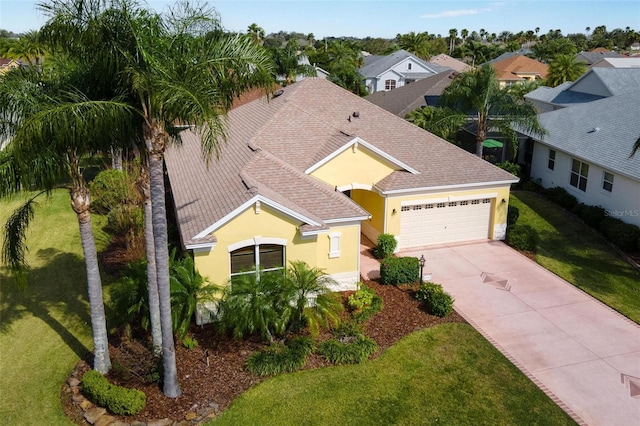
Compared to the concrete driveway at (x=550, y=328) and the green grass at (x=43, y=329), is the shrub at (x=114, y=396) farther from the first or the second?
the concrete driveway at (x=550, y=328)

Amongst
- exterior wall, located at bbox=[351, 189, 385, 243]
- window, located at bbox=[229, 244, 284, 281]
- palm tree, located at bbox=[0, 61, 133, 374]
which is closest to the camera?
palm tree, located at bbox=[0, 61, 133, 374]

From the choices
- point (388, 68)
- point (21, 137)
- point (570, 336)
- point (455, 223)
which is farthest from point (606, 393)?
point (388, 68)

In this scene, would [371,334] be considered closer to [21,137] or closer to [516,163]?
[21,137]

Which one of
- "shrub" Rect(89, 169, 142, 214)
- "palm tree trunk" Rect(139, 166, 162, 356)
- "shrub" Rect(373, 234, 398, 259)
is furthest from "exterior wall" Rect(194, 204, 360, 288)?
"shrub" Rect(89, 169, 142, 214)

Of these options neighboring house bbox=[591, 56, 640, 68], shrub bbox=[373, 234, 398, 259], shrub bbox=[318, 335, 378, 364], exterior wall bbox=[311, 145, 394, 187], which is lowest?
shrub bbox=[318, 335, 378, 364]

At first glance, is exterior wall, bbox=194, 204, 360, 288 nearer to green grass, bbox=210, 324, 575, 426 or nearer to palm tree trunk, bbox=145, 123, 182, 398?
palm tree trunk, bbox=145, 123, 182, 398

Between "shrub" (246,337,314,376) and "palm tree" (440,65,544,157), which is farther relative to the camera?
"palm tree" (440,65,544,157)
